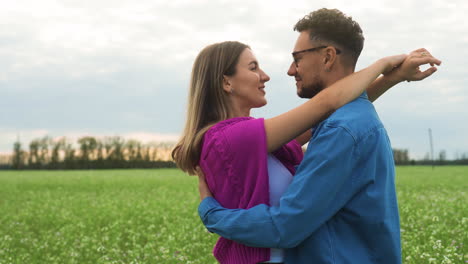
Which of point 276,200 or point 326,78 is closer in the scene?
point 276,200

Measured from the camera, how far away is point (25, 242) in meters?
13.2

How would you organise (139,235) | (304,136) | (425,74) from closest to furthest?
(425,74), (304,136), (139,235)

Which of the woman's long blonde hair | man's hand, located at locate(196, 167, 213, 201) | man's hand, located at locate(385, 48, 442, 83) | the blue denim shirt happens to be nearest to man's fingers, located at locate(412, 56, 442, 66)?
man's hand, located at locate(385, 48, 442, 83)

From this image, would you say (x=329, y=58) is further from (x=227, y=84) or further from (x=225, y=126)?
(x=225, y=126)

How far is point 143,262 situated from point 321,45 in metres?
7.51

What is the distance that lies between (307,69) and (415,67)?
77 cm

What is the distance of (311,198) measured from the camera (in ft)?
8.29

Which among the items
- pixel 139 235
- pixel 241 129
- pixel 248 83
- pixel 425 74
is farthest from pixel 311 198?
pixel 139 235

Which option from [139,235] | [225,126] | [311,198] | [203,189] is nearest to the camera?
[311,198]

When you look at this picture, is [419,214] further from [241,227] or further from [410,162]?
[410,162]

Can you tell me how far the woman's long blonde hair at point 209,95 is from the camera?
10.5 feet

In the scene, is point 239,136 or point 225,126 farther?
point 225,126

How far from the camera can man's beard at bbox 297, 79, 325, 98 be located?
10.4 feet

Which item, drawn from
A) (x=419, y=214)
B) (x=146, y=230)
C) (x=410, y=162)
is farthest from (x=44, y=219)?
(x=410, y=162)
